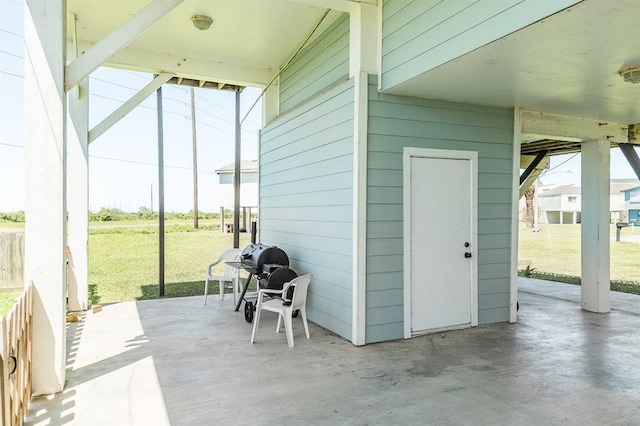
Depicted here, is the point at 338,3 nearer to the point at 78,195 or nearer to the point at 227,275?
the point at 227,275

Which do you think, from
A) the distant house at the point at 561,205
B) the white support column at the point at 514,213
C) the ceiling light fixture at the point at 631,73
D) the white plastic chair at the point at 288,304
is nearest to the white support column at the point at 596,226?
the white support column at the point at 514,213

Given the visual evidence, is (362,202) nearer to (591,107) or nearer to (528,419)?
(528,419)

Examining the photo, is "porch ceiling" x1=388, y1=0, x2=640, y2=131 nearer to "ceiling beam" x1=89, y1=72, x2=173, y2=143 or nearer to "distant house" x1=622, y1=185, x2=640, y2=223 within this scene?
"ceiling beam" x1=89, y1=72, x2=173, y2=143

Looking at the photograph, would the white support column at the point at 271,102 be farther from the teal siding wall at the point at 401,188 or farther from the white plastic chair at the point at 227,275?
the teal siding wall at the point at 401,188

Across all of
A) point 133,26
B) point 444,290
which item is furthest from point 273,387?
point 133,26

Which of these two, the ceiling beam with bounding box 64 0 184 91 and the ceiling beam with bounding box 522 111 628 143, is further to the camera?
the ceiling beam with bounding box 522 111 628 143

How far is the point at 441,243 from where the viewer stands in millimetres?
4461

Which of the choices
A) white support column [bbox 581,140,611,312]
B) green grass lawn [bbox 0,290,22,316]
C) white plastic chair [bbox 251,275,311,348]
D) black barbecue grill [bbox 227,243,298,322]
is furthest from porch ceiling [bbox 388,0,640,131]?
green grass lawn [bbox 0,290,22,316]

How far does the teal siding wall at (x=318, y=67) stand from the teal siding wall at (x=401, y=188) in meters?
0.84

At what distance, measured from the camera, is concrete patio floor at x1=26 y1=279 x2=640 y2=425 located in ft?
8.61

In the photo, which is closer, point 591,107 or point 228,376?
point 228,376

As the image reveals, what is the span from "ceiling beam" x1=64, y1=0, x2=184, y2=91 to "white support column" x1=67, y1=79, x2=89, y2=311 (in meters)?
2.59

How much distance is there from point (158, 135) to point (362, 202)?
157 inches

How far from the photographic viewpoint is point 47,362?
2889 millimetres
